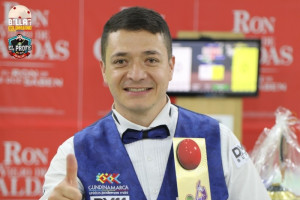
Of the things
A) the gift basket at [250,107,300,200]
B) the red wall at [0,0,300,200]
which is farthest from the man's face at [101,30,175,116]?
the red wall at [0,0,300,200]

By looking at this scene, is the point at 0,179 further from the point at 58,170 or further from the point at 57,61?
the point at 58,170

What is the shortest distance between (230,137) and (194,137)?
0.12 metres

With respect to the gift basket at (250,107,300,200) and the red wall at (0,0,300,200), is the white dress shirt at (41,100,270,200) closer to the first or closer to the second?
the gift basket at (250,107,300,200)

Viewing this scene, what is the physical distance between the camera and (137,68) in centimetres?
123

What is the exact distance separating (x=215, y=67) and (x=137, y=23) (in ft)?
7.37

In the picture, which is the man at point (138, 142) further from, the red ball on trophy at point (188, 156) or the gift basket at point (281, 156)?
the gift basket at point (281, 156)

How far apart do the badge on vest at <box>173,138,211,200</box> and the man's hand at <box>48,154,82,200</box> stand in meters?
0.31

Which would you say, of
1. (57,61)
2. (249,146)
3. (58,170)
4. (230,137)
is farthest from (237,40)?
(58,170)

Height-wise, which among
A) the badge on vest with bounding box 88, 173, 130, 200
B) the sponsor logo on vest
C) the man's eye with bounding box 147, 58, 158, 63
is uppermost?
the man's eye with bounding box 147, 58, 158, 63

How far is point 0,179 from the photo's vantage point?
369 cm

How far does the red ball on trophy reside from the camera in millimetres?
1242

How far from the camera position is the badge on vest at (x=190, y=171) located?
122 cm

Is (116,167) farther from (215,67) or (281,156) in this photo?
(215,67)

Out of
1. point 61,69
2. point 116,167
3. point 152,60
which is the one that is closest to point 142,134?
point 116,167
